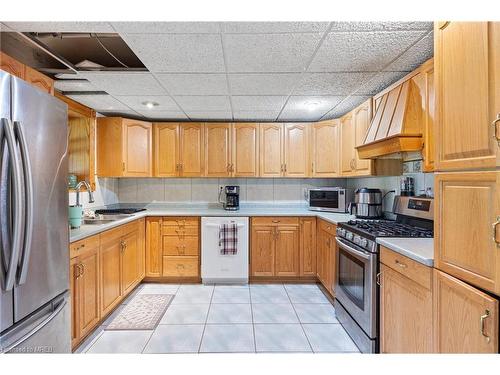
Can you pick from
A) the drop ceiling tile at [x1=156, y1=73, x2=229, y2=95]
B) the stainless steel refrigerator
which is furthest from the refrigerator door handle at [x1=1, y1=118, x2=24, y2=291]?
the drop ceiling tile at [x1=156, y1=73, x2=229, y2=95]

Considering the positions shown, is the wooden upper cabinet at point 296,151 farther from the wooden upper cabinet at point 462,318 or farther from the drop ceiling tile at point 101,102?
the wooden upper cabinet at point 462,318

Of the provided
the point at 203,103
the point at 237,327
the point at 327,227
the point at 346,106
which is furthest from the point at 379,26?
the point at 237,327

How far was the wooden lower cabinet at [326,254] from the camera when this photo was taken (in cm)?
287

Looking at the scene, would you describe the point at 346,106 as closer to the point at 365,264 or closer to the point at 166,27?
the point at 365,264

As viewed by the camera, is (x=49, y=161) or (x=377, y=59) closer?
(x=49, y=161)

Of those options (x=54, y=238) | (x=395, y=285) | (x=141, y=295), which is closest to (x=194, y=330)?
(x=141, y=295)

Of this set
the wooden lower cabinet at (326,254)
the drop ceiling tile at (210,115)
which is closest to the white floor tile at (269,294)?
the wooden lower cabinet at (326,254)

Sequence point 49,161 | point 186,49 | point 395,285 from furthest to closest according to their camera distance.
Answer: point 186,49
point 395,285
point 49,161

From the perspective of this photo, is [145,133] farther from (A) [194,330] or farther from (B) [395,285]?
(B) [395,285]

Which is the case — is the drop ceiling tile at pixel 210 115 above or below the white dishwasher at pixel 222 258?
above

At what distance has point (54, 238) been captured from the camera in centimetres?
149

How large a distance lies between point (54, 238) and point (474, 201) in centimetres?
202

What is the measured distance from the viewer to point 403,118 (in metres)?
2.01

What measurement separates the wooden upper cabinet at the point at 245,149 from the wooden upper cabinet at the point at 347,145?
113cm
